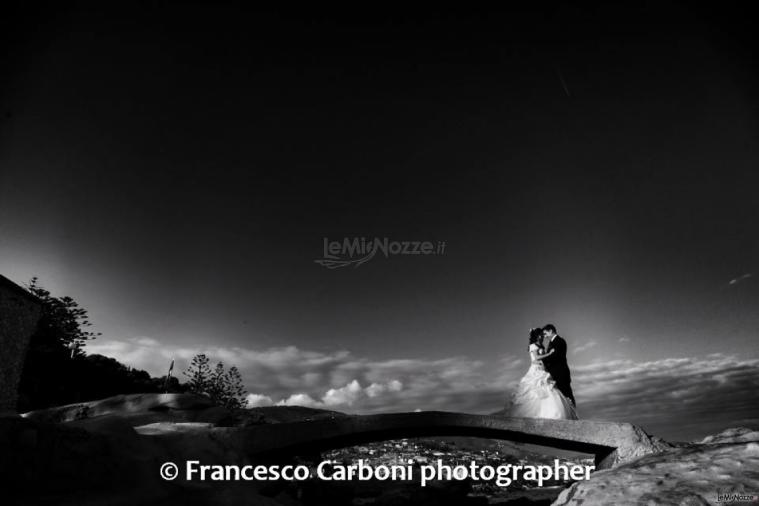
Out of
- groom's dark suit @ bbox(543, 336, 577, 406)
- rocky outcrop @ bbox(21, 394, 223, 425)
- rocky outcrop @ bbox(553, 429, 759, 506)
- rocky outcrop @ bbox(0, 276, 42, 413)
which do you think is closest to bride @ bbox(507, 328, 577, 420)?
groom's dark suit @ bbox(543, 336, 577, 406)

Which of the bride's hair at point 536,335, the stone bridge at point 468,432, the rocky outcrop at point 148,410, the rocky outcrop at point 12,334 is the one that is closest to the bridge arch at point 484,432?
the stone bridge at point 468,432

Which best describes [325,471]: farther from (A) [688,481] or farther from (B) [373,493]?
(A) [688,481]

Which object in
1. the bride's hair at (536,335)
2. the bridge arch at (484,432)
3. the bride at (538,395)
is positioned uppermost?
the bride's hair at (536,335)

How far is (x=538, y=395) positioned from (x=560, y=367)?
0.95 metres

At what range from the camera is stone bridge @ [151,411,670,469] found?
7.41 m

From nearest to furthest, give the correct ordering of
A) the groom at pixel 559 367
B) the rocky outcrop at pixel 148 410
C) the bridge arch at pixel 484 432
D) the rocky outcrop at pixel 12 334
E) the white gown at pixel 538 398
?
1. the bridge arch at pixel 484 432
2. the white gown at pixel 538 398
3. the rocky outcrop at pixel 148 410
4. the groom at pixel 559 367
5. the rocky outcrop at pixel 12 334

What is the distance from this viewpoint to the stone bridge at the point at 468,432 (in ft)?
24.3

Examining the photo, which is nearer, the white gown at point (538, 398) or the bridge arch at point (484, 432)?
the bridge arch at point (484, 432)

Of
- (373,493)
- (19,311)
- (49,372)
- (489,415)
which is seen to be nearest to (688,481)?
(489,415)

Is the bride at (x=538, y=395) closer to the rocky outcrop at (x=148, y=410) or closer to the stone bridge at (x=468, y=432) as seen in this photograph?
the stone bridge at (x=468, y=432)

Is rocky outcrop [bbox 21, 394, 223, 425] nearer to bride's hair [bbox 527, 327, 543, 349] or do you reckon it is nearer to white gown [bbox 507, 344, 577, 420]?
white gown [bbox 507, 344, 577, 420]

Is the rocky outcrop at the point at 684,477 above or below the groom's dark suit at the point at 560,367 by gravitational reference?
below

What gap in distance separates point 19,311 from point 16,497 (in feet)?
66.1

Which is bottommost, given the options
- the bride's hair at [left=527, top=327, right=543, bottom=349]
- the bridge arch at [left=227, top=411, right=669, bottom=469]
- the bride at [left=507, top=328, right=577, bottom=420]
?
the bridge arch at [left=227, top=411, right=669, bottom=469]
